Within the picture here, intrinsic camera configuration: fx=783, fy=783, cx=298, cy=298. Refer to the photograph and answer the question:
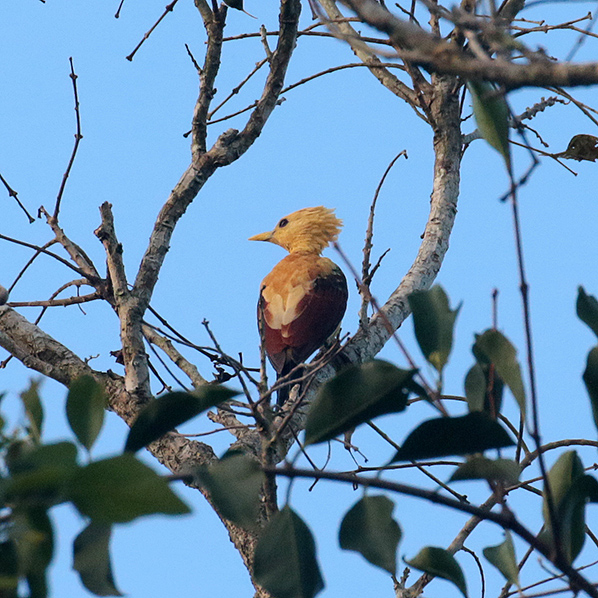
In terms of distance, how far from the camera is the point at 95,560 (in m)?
0.92

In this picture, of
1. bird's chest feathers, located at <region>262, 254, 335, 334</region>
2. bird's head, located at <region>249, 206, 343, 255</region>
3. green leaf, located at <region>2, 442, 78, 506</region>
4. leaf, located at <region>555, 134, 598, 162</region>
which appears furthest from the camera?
bird's head, located at <region>249, 206, 343, 255</region>

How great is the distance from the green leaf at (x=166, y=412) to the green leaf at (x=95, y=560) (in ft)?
0.46

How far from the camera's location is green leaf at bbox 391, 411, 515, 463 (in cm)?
100

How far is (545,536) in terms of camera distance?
1.16 metres

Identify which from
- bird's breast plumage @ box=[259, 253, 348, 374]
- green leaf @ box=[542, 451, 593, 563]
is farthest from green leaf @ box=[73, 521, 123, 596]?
bird's breast plumage @ box=[259, 253, 348, 374]

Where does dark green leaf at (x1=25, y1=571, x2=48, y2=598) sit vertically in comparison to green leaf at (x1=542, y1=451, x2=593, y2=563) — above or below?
above

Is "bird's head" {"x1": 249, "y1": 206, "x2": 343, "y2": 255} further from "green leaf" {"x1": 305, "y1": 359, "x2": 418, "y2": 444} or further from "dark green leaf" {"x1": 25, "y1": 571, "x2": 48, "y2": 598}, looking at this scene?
"dark green leaf" {"x1": 25, "y1": 571, "x2": 48, "y2": 598}

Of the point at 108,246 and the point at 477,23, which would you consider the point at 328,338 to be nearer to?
the point at 108,246

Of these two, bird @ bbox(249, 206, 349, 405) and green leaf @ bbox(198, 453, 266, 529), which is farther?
bird @ bbox(249, 206, 349, 405)

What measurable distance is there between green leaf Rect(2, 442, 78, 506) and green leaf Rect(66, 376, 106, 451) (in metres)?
0.16

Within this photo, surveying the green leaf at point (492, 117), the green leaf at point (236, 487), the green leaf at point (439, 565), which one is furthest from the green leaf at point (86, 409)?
the green leaf at point (492, 117)

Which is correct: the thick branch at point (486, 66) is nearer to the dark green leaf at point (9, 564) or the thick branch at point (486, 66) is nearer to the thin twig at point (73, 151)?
the dark green leaf at point (9, 564)

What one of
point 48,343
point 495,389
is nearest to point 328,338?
point 48,343

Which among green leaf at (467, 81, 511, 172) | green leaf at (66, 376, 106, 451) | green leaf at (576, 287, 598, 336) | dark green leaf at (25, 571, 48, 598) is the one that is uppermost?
green leaf at (467, 81, 511, 172)
